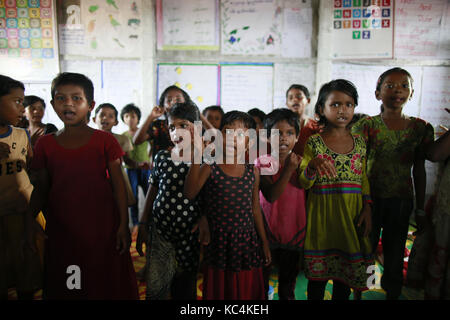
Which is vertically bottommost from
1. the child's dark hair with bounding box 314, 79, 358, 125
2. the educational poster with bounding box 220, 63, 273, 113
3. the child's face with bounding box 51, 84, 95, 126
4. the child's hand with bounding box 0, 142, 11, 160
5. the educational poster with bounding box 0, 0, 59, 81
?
the child's hand with bounding box 0, 142, 11, 160

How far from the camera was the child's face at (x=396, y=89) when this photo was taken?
5.37ft

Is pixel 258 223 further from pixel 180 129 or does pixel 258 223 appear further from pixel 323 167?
pixel 180 129

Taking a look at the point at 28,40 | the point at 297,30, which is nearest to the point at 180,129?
the point at 297,30

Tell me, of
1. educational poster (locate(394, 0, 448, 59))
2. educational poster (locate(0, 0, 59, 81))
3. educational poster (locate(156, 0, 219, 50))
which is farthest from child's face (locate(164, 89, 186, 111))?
educational poster (locate(394, 0, 448, 59))

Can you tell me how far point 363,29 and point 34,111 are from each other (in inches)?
145

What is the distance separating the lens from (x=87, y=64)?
151 inches

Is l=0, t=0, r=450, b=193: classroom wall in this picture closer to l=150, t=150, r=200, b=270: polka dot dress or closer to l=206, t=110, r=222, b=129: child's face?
l=206, t=110, r=222, b=129: child's face

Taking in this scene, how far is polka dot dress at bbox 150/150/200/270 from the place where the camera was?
144cm

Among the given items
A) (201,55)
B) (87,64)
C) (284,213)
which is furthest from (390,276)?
(87,64)

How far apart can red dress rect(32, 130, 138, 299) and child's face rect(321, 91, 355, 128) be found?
109 cm

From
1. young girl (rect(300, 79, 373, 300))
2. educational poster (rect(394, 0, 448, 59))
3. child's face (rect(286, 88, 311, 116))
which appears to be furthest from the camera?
educational poster (rect(394, 0, 448, 59))

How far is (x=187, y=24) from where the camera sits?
3762 millimetres

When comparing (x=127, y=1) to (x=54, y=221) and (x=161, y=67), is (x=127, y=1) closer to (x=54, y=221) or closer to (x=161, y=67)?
(x=161, y=67)

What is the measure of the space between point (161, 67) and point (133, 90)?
0.48 m
